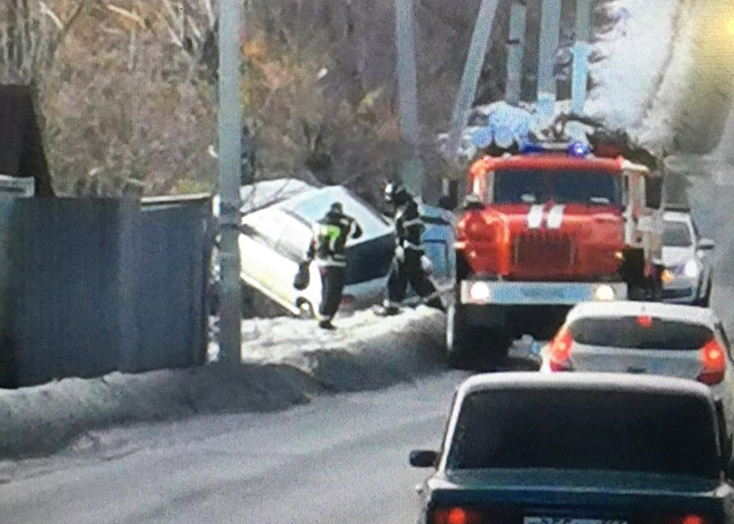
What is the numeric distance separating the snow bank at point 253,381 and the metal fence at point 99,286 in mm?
396

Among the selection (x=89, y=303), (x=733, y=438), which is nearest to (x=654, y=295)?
(x=89, y=303)

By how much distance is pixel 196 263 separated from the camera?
22.4 meters

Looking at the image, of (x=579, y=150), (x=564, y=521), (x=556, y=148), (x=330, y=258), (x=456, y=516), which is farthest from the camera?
(x=330, y=258)

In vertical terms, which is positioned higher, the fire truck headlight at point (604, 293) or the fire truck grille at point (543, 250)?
the fire truck grille at point (543, 250)

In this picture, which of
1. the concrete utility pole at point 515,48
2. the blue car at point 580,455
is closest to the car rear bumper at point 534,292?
the blue car at point 580,455

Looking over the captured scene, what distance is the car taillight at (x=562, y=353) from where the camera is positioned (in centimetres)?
1725

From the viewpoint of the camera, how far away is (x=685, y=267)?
1257 inches

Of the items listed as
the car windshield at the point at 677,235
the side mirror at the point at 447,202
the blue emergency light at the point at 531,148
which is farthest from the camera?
the car windshield at the point at 677,235

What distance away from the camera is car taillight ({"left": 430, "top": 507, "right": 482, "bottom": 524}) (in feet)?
30.1

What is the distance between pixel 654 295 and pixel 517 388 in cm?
1604

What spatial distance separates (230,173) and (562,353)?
5543 mm

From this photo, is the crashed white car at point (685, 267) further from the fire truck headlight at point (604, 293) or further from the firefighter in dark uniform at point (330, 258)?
the fire truck headlight at point (604, 293)

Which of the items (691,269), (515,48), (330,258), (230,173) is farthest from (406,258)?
(515,48)

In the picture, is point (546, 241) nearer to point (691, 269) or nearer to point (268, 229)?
point (691, 269)
